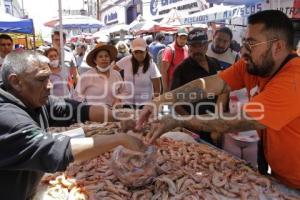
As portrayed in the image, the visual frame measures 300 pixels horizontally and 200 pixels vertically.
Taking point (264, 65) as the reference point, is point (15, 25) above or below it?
above

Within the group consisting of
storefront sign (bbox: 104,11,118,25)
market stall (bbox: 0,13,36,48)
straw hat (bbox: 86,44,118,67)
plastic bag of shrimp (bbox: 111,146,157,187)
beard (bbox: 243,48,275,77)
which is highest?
storefront sign (bbox: 104,11,118,25)

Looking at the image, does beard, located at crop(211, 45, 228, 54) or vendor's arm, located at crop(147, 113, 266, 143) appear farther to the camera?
beard, located at crop(211, 45, 228, 54)

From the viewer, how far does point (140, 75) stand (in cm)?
492

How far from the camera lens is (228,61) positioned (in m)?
4.91

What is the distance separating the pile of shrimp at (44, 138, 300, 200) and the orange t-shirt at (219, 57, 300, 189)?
0.13m

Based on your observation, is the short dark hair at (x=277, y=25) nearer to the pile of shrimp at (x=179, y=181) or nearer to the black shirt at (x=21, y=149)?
the pile of shrimp at (x=179, y=181)

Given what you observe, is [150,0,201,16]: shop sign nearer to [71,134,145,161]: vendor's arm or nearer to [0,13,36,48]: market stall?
[0,13,36,48]: market stall

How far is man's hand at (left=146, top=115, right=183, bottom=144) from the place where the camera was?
2.21 m

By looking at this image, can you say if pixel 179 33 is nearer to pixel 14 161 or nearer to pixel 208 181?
pixel 208 181

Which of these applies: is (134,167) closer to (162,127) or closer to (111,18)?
(162,127)

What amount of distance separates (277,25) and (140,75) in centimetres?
292

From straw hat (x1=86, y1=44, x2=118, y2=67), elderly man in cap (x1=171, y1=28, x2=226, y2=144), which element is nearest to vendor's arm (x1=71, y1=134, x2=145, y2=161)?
elderly man in cap (x1=171, y1=28, x2=226, y2=144)

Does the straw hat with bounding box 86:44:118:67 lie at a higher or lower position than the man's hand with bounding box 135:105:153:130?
higher

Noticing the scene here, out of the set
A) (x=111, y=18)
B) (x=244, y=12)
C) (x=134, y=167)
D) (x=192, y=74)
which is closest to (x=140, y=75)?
(x=192, y=74)
